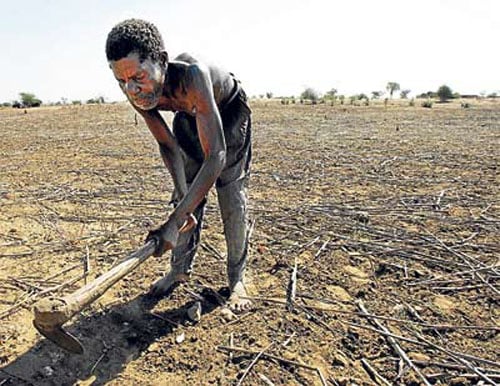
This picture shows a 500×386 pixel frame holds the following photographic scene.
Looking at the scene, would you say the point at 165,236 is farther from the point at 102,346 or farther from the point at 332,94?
the point at 332,94

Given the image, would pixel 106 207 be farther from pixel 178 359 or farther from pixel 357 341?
pixel 357 341

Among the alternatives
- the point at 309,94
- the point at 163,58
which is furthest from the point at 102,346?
the point at 309,94

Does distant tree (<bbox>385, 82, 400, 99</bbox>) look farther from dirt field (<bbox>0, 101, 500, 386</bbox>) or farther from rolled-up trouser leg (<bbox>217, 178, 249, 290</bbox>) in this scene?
rolled-up trouser leg (<bbox>217, 178, 249, 290</bbox>)

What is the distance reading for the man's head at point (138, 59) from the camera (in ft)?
6.68

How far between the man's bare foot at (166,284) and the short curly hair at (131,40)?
150cm

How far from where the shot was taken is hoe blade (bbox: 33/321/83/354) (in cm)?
191

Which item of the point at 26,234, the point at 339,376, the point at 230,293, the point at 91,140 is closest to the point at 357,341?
the point at 339,376

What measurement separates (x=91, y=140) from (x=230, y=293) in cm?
861

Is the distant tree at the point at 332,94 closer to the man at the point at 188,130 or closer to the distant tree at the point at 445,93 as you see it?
the distant tree at the point at 445,93

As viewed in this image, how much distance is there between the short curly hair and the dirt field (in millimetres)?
1537

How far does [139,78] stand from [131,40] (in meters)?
0.17

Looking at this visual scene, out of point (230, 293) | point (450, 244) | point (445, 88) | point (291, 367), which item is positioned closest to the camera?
point (291, 367)

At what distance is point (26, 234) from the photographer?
4.07 m

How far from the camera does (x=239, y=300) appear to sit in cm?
296
